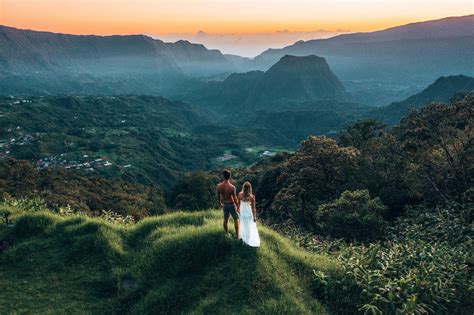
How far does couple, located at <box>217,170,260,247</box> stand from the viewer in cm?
1272

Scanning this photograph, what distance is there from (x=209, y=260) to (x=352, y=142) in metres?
42.9

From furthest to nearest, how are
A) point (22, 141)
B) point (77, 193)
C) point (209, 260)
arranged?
point (22, 141), point (77, 193), point (209, 260)

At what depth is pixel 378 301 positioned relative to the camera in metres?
11.3

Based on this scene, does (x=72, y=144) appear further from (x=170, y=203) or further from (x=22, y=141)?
(x=170, y=203)

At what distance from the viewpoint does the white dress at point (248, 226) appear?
1263 centimetres

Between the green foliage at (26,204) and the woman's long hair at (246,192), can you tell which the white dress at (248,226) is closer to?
the woman's long hair at (246,192)

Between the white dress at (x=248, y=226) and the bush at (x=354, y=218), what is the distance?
10.5 meters

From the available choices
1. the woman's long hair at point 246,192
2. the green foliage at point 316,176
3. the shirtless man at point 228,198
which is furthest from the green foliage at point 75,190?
the woman's long hair at point 246,192

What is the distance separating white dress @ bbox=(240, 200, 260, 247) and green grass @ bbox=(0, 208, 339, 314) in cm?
37

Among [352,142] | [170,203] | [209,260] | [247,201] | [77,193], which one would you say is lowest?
[170,203]

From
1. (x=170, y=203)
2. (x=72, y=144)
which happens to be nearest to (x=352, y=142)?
(x=170, y=203)

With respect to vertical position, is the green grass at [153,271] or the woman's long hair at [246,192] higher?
the woman's long hair at [246,192]

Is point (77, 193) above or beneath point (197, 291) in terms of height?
beneath

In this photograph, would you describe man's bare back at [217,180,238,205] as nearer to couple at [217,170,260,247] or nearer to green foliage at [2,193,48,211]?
couple at [217,170,260,247]
